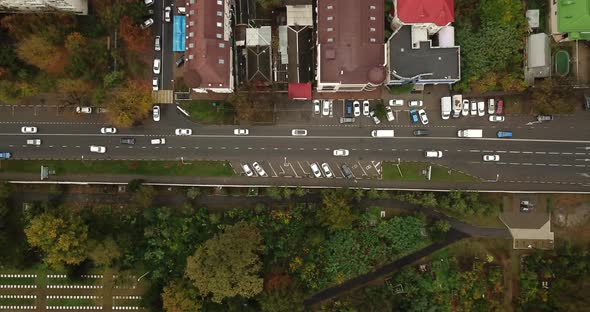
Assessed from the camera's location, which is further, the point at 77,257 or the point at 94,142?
the point at 94,142

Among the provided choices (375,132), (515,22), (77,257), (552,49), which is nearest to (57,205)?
(77,257)

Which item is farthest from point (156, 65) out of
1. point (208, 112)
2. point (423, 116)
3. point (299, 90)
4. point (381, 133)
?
point (423, 116)

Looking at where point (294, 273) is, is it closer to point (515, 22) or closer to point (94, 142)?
point (94, 142)

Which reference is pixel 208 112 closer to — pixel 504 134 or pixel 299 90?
pixel 299 90

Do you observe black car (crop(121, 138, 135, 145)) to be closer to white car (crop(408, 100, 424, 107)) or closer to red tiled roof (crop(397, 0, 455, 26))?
white car (crop(408, 100, 424, 107))

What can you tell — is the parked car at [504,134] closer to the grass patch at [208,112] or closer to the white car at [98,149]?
the grass patch at [208,112]

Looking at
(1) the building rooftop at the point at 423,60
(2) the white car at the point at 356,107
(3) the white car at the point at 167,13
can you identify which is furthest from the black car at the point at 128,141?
(1) the building rooftop at the point at 423,60
